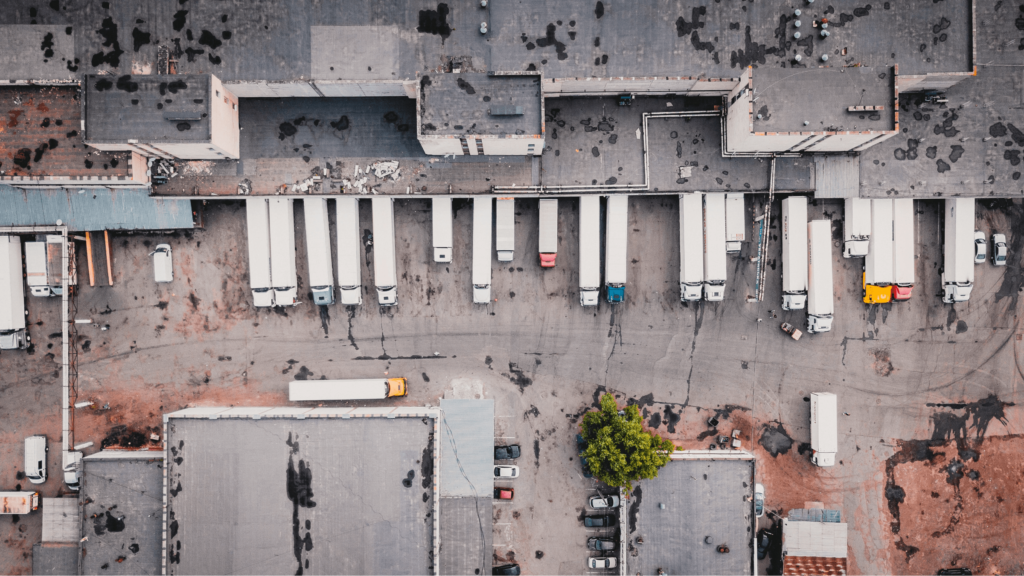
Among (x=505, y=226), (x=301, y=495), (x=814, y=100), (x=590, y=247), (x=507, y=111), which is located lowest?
(x=301, y=495)

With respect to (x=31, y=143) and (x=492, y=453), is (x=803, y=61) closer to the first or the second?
(x=492, y=453)

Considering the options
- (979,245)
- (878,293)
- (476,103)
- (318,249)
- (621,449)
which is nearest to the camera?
(476,103)

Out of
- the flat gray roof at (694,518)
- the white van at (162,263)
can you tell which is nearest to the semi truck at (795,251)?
the flat gray roof at (694,518)

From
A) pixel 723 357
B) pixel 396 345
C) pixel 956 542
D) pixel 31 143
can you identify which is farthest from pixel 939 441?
pixel 31 143

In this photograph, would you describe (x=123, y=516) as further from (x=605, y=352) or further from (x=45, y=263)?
(x=605, y=352)

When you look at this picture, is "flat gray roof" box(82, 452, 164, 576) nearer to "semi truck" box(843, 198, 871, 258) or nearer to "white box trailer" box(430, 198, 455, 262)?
"white box trailer" box(430, 198, 455, 262)

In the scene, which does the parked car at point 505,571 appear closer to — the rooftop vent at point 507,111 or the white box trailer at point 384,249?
the white box trailer at point 384,249

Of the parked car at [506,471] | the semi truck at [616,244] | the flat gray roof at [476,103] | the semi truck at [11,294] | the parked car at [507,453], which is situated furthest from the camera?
the parked car at [507,453]

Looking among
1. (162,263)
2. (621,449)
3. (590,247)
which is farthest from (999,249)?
(162,263)
